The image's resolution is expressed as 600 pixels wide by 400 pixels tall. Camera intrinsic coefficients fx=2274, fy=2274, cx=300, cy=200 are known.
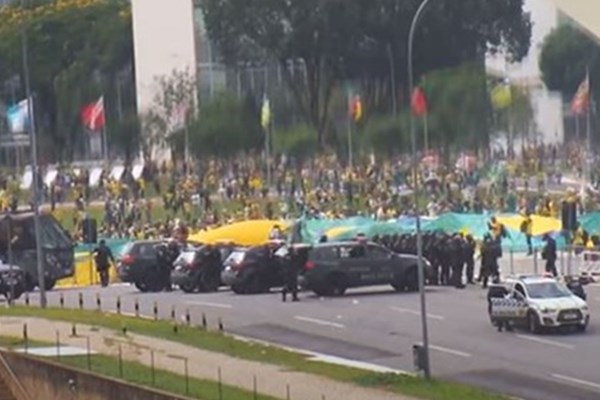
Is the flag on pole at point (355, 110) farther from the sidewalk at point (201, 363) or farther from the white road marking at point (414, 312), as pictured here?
the sidewalk at point (201, 363)

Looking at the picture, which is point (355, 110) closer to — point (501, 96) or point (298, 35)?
point (501, 96)

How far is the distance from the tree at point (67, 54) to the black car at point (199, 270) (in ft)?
154

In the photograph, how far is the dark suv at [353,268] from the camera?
5097 cm

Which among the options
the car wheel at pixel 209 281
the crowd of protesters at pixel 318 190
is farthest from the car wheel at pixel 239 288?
the crowd of protesters at pixel 318 190

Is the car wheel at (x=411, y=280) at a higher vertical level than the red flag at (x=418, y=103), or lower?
lower

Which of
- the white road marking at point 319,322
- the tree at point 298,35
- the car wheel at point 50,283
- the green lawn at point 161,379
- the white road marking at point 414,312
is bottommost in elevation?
the car wheel at point 50,283

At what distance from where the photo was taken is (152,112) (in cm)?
9856

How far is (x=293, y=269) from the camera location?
166 ft

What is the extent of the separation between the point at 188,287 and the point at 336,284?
5090 millimetres

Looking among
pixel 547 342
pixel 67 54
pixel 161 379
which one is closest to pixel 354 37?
pixel 67 54

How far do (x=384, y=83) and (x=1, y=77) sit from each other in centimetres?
3057

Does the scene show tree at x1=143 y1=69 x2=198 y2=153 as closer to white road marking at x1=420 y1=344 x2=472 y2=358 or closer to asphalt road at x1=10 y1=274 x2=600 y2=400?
asphalt road at x1=10 y1=274 x2=600 y2=400

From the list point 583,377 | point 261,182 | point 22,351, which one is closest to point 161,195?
point 261,182

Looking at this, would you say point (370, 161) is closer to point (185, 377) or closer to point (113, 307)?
point (113, 307)
